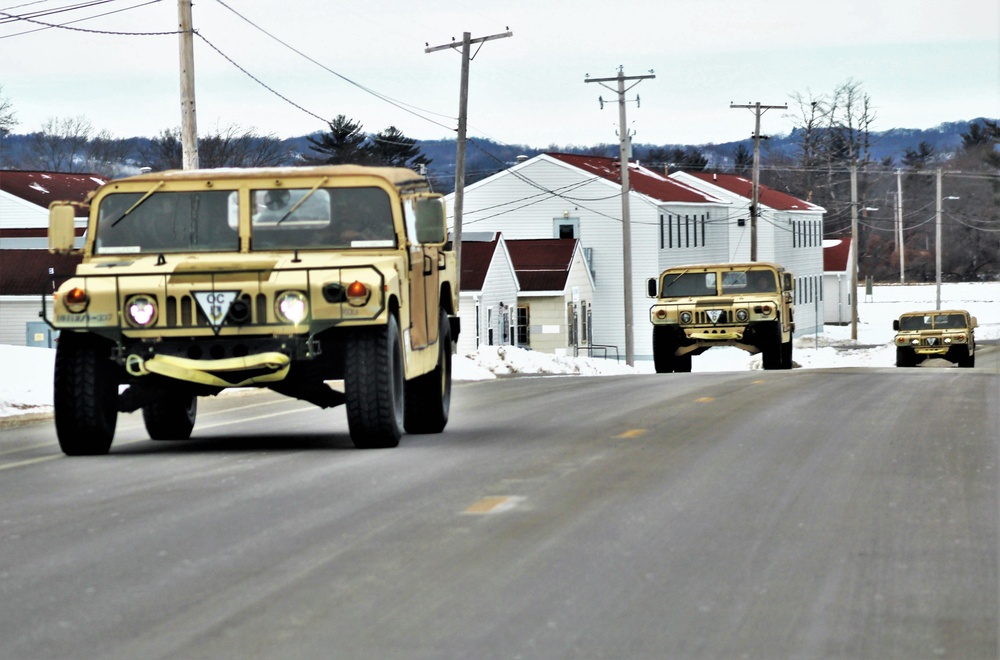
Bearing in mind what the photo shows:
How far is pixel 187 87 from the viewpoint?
28.3 m

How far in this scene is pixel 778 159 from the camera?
149 m

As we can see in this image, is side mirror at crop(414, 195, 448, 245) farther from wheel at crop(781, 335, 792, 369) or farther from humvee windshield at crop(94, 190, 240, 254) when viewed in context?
Result: wheel at crop(781, 335, 792, 369)

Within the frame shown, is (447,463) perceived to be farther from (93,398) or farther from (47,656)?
(47,656)

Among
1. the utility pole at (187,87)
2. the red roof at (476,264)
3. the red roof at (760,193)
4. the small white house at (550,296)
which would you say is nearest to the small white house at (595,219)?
the small white house at (550,296)

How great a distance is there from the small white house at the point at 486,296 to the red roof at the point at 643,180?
13055 millimetres

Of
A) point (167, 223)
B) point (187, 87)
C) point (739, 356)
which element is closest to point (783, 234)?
point (739, 356)

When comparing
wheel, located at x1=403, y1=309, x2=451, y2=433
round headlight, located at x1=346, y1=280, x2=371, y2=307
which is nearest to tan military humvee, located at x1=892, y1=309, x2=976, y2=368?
wheel, located at x1=403, y1=309, x2=451, y2=433

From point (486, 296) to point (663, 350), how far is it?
79.0 feet

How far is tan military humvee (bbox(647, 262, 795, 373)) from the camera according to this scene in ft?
104

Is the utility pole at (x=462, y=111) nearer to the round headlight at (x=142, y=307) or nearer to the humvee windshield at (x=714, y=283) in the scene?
the humvee windshield at (x=714, y=283)

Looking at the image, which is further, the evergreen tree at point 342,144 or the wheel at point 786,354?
the evergreen tree at point 342,144

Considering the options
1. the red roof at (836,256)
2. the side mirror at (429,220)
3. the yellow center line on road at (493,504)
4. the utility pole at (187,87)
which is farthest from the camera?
the red roof at (836,256)

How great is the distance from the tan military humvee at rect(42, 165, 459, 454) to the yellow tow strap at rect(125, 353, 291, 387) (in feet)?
0.03

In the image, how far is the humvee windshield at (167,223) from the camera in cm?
1301
